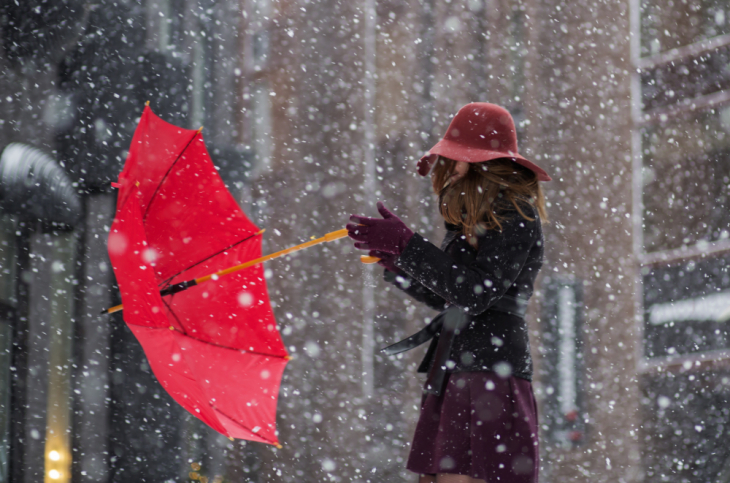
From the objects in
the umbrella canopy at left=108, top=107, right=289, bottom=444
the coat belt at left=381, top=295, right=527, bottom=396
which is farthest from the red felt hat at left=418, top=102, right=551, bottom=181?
the umbrella canopy at left=108, top=107, right=289, bottom=444

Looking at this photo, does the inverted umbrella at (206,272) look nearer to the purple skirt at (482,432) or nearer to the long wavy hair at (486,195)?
the purple skirt at (482,432)

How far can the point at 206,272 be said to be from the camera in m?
2.59

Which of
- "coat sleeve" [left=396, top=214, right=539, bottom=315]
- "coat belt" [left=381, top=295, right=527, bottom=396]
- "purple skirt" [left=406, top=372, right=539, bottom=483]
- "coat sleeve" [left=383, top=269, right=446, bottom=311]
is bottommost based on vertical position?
"purple skirt" [left=406, top=372, right=539, bottom=483]

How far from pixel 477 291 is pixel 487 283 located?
0.04 metres

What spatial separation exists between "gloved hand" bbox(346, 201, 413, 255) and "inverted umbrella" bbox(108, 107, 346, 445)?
1.58ft

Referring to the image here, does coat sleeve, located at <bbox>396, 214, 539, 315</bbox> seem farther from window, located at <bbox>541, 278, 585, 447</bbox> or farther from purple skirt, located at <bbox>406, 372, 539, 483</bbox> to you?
window, located at <bbox>541, 278, 585, 447</bbox>

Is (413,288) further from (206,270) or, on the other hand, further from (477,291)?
(206,270)

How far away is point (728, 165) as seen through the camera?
26.9 feet

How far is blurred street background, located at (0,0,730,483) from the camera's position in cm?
793

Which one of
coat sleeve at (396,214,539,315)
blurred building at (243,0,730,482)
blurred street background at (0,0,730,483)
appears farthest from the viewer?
blurred building at (243,0,730,482)

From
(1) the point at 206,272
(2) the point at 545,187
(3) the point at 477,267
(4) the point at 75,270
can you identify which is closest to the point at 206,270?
(1) the point at 206,272

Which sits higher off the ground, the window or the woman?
the woman

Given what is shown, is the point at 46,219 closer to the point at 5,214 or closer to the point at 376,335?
the point at 5,214

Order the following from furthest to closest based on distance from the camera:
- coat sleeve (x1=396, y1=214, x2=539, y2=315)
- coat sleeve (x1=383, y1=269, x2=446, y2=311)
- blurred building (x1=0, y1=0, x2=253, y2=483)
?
blurred building (x1=0, y1=0, x2=253, y2=483) → coat sleeve (x1=383, y1=269, x2=446, y2=311) → coat sleeve (x1=396, y1=214, x2=539, y2=315)
